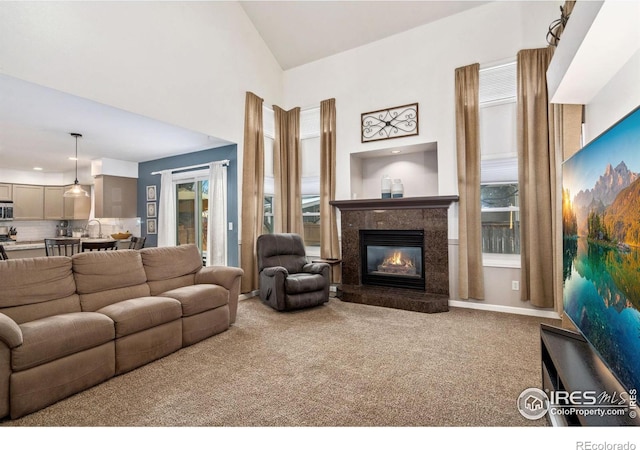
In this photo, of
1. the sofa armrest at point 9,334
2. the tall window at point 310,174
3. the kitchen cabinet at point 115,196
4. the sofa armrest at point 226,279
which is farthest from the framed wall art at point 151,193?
the sofa armrest at point 9,334

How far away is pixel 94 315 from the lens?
2330 mm

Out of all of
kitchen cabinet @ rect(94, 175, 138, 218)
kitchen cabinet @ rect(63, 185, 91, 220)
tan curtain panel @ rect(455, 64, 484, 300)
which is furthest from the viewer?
kitchen cabinet @ rect(63, 185, 91, 220)

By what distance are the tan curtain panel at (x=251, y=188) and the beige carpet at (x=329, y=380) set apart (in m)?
1.40

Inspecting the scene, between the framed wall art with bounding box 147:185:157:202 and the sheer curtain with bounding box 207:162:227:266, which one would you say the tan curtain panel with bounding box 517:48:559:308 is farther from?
the framed wall art with bounding box 147:185:157:202

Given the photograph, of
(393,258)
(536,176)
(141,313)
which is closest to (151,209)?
(141,313)

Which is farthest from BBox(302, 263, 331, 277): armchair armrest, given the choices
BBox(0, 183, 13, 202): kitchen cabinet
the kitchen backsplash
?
BBox(0, 183, 13, 202): kitchen cabinet

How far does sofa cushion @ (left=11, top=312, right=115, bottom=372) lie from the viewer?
1.86 m

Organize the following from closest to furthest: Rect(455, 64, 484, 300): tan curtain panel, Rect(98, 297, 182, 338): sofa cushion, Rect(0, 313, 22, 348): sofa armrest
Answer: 1. Rect(0, 313, 22, 348): sofa armrest
2. Rect(98, 297, 182, 338): sofa cushion
3. Rect(455, 64, 484, 300): tan curtain panel

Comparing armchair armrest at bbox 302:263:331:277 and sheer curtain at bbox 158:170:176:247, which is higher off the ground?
sheer curtain at bbox 158:170:176:247

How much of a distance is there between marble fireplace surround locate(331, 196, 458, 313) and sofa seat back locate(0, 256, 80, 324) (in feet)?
10.4

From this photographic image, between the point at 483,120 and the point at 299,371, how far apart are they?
149 inches

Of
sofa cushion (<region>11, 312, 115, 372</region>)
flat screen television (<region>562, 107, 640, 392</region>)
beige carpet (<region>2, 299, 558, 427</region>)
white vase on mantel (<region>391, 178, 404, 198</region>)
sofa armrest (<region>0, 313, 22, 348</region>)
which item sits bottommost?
beige carpet (<region>2, 299, 558, 427</region>)

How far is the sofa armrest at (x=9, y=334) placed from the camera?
177 cm
